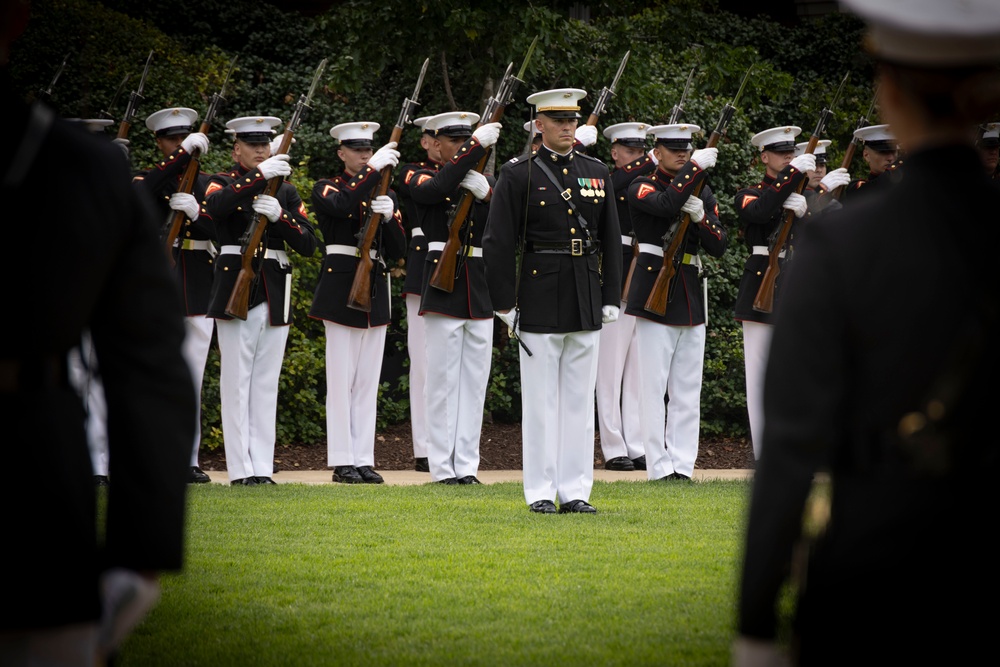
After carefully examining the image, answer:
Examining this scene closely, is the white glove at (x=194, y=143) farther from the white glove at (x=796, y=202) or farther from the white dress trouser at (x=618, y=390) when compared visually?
the white glove at (x=796, y=202)

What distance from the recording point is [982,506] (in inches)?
93.2

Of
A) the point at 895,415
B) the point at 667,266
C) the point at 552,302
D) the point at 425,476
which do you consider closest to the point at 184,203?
the point at 425,476

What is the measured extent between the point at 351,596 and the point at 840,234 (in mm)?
4333

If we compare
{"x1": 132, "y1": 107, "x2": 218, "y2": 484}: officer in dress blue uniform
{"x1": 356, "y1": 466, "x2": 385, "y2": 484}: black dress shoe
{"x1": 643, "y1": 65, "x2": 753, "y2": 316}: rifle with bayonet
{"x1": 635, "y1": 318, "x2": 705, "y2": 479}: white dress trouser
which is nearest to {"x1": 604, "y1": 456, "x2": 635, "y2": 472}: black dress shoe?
{"x1": 635, "y1": 318, "x2": 705, "y2": 479}: white dress trouser

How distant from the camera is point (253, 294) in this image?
1061cm

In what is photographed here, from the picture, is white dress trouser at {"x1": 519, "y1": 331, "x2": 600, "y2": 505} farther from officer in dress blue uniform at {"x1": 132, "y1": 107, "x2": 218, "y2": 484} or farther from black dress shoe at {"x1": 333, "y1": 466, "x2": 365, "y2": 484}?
officer in dress blue uniform at {"x1": 132, "y1": 107, "x2": 218, "y2": 484}

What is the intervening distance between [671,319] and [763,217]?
1106 millimetres

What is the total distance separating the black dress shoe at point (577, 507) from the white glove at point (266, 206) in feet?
10.9

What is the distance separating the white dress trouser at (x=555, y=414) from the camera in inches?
346

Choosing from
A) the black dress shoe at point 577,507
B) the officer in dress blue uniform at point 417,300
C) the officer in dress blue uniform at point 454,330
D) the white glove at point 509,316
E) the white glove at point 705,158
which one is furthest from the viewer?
the officer in dress blue uniform at point 417,300

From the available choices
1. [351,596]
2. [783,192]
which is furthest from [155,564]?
[783,192]

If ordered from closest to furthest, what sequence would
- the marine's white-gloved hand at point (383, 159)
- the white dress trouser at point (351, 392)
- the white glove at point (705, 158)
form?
1. the white glove at point (705, 158)
2. the marine's white-gloved hand at point (383, 159)
3. the white dress trouser at point (351, 392)

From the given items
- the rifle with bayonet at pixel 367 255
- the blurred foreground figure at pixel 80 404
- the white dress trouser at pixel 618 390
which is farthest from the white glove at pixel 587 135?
the blurred foreground figure at pixel 80 404

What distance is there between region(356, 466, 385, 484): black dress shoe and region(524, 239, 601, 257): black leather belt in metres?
2.90
